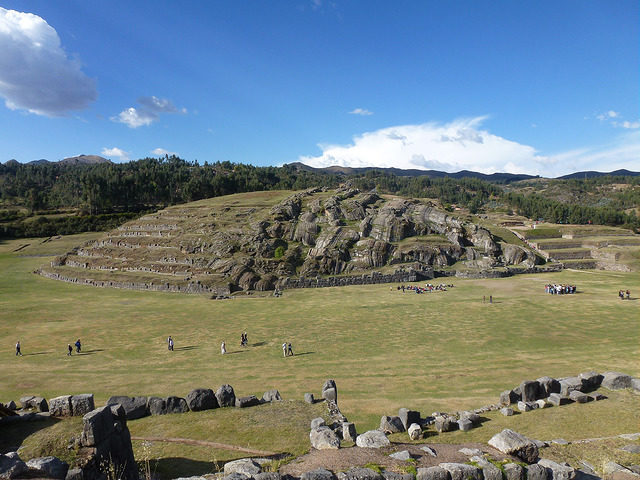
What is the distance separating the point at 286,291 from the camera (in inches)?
2141

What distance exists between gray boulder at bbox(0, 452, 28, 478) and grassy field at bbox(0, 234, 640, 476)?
15.5ft

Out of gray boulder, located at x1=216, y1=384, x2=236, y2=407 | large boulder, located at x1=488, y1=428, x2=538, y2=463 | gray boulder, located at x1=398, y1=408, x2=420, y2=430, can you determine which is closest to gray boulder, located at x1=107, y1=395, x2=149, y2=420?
gray boulder, located at x1=216, y1=384, x2=236, y2=407

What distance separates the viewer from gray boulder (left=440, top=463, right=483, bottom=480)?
9387 millimetres

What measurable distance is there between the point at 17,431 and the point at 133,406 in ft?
12.9

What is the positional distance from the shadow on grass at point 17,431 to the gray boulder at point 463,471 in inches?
499

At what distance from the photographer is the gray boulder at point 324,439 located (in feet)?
39.3

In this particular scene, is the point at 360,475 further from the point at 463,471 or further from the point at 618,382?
the point at 618,382

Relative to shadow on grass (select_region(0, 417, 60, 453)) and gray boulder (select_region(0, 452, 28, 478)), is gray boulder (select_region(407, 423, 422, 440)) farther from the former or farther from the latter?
shadow on grass (select_region(0, 417, 60, 453))

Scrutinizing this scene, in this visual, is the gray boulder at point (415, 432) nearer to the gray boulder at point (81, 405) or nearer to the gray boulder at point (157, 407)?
the gray boulder at point (157, 407)

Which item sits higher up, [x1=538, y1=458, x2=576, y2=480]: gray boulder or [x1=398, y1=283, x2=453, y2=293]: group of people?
[x1=538, y1=458, x2=576, y2=480]: gray boulder

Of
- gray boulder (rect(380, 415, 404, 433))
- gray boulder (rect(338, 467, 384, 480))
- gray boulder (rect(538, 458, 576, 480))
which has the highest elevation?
gray boulder (rect(338, 467, 384, 480))

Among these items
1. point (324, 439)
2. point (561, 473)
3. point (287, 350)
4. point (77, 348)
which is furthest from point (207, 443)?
point (77, 348)

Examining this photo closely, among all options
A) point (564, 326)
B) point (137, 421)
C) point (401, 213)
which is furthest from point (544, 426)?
point (401, 213)

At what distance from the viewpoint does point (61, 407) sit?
12.7 meters
